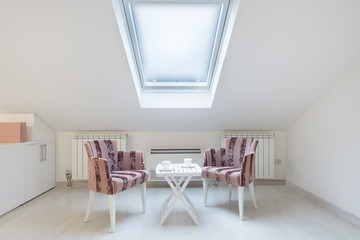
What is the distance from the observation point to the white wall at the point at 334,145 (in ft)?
9.20

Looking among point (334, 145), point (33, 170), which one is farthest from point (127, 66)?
point (334, 145)

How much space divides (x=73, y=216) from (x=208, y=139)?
2.35m

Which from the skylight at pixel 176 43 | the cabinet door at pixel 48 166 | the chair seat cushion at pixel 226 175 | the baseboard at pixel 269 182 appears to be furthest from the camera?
the baseboard at pixel 269 182

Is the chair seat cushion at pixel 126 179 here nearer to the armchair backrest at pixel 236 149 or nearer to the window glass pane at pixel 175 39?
the armchair backrest at pixel 236 149

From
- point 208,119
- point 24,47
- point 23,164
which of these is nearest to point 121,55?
point 24,47

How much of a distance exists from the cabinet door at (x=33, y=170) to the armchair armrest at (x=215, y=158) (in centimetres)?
241

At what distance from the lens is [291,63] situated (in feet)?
9.59

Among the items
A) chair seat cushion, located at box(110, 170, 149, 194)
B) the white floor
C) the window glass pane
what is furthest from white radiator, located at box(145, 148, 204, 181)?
the window glass pane

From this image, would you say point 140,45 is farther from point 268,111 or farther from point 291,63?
point 268,111

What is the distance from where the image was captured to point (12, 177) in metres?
3.18

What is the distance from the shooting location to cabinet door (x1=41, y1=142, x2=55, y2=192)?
3945mm

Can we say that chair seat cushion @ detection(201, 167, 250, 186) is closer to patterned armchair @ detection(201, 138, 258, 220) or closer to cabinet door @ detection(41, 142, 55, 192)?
patterned armchair @ detection(201, 138, 258, 220)

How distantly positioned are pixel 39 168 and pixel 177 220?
2.27m

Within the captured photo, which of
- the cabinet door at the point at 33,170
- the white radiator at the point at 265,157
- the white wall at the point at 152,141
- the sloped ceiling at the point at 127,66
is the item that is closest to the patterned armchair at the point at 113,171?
the sloped ceiling at the point at 127,66
